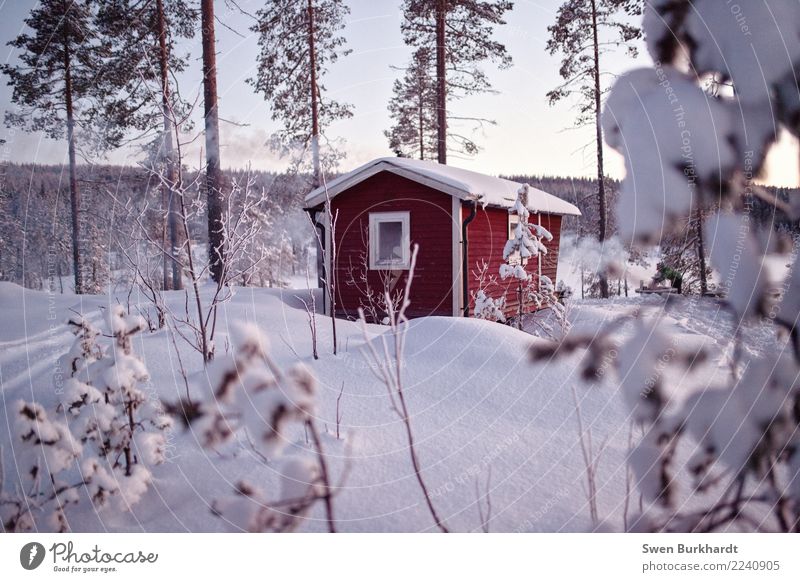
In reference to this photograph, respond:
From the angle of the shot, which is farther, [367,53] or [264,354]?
[367,53]

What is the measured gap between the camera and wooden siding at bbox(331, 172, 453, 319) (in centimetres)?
638

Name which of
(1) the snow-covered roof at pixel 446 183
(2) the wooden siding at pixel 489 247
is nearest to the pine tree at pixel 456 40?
(1) the snow-covered roof at pixel 446 183

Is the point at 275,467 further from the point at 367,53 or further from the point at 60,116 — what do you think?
the point at 60,116

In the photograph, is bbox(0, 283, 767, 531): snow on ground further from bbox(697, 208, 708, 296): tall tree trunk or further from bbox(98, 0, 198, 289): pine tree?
bbox(98, 0, 198, 289): pine tree

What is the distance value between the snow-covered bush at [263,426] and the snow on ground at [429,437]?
56 mm

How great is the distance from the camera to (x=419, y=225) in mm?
6555

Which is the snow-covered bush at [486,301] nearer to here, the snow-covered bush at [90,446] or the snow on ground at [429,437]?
the snow on ground at [429,437]

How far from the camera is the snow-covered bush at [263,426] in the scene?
62.4 inches

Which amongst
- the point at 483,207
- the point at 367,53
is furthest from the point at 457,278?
the point at 367,53

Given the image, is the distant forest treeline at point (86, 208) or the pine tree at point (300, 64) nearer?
the distant forest treeline at point (86, 208)

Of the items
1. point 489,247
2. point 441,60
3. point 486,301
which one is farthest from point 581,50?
point 489,247

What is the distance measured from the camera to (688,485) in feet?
5.29

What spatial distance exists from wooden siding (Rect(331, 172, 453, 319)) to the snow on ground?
159 inches
